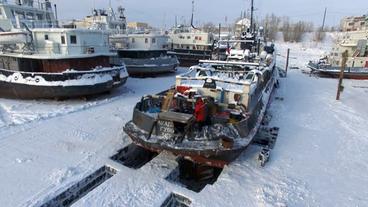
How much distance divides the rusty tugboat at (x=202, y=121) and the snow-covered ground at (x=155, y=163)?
592mm

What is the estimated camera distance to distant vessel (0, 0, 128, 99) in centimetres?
941

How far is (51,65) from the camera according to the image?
31.9 feet

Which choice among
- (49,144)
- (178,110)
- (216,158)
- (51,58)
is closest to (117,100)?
(51,58)

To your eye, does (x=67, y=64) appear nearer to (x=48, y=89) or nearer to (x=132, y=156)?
(x=48, y=89)

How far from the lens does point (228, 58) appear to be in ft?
33.9

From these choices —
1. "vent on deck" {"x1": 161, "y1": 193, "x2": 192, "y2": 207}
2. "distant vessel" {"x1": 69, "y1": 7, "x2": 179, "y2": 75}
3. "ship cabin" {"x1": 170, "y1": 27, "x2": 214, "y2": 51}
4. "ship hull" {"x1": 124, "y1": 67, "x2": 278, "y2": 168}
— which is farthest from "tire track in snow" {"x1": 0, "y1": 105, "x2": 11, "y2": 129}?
"ship cabin" {"x1": 170, "y1": 27, "x2": 214, "y2": 51}

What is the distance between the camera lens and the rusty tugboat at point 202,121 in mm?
4938

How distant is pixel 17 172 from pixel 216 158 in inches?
154

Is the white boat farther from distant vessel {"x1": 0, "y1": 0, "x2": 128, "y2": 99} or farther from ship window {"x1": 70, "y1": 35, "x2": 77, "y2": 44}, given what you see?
ship window {"x1": 70, "y1": 35, "x2": 77, "y2": 44}

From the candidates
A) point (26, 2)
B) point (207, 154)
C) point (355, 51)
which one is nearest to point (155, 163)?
point (207, 154)

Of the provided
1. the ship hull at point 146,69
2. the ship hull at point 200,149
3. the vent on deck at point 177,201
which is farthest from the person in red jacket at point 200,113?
the ship hull at point 146,69

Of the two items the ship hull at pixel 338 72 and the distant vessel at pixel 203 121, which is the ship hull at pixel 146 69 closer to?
the distant vessel at pixel 203 121

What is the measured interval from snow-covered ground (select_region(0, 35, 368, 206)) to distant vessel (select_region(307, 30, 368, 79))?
10.0 metres

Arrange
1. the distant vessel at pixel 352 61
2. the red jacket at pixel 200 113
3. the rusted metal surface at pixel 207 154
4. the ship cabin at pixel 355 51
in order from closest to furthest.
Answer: the rusted metal surface at pixel 207 154 < the red jacket at pixel 200 113 < the distant vessel at pixel 352 61 < the ship cabin at pixel 355 51
